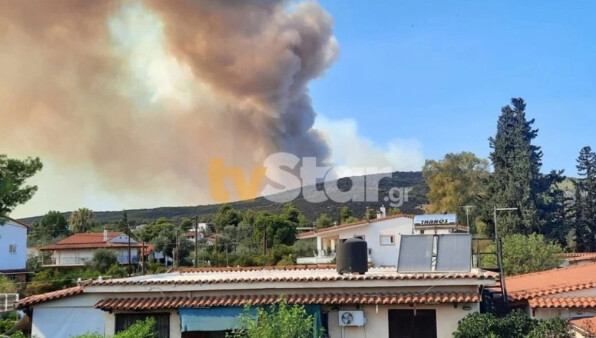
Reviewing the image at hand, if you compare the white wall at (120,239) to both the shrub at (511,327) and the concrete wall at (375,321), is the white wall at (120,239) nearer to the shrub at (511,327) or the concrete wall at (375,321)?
the concrete wall at (375,321)

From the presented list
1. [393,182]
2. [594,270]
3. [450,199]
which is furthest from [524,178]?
[393,182]

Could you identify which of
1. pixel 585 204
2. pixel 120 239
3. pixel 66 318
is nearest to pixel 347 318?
pixel 66 318

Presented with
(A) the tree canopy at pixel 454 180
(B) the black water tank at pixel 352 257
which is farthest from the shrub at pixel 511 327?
(A) the tree canopy at pixel 454 180

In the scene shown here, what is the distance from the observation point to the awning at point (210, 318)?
1182cm

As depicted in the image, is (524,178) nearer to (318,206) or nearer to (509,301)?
(509,301)

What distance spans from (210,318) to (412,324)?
4.31m

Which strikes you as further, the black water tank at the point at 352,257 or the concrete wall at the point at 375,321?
the black water tank at the point at 352,257

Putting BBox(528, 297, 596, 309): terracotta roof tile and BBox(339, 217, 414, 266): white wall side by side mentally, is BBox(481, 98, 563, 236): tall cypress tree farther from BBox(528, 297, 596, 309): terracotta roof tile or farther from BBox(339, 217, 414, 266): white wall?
BBox(528, 297, 596, 309): terracotta roof tile

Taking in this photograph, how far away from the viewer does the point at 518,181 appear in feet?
144

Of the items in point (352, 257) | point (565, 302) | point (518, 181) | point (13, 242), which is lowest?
point (565, 302)

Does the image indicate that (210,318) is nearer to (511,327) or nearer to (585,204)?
(511,327)

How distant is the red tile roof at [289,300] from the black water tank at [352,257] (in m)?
1.55

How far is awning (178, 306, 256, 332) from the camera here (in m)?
11.8

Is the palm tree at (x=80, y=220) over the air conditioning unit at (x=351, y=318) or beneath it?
over
